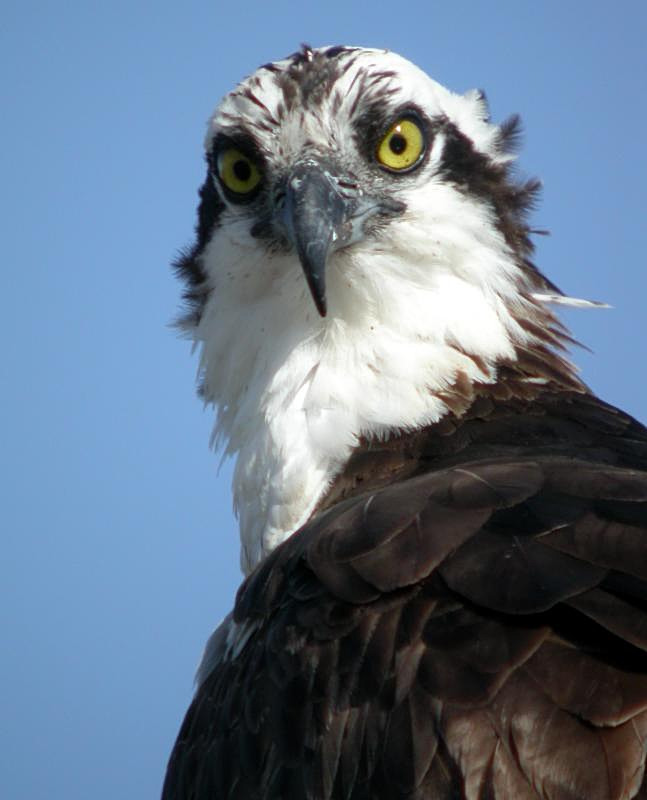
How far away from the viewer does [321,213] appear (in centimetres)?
548

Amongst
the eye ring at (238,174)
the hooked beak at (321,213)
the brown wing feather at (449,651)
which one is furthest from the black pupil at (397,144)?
the brown wing feather at (449,651)

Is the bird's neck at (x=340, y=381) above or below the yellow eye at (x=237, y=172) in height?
below

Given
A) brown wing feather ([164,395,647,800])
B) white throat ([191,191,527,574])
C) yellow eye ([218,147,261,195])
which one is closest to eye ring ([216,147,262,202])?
yellow eye ([218,147,261,195])

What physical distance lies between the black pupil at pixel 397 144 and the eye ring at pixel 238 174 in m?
0.52

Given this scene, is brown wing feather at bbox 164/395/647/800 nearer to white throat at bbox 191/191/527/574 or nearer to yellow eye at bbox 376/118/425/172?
white throat at bbox 191/191/527/574

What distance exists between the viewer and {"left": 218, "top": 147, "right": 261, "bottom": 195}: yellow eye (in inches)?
233

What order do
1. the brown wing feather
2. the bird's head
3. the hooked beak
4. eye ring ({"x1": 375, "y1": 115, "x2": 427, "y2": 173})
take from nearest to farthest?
the brown wing feather → the hooked beak → the bird's head → eye ring ({"x1": 375, "y1": 115, "x2": 427, "y2": 173})

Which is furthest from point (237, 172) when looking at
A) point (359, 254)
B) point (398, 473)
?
point (398, 473)

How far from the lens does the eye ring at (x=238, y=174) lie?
5.92 m

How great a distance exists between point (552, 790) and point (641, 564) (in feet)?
2.08

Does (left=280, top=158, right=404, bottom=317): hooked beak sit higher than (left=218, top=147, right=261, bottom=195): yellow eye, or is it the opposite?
(left=218, top=147, right=261, bottom=195): yellow eye

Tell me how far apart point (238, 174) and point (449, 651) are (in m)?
2.64

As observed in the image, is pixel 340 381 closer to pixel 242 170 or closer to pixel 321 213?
pixel 321 213

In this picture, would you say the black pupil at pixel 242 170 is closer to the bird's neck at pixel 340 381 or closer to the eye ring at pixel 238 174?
the eye ring at pixel 238 174
